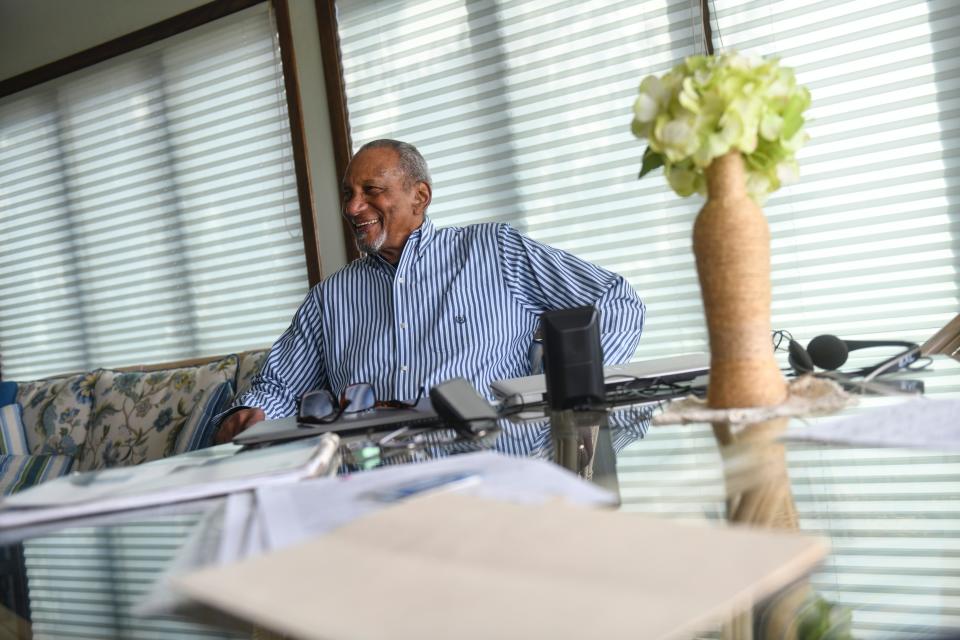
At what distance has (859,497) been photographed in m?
0.64

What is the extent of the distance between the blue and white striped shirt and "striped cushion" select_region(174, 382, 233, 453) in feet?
1.74

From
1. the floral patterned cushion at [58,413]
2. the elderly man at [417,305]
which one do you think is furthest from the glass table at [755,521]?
the floral patterned cushion at [58,413]

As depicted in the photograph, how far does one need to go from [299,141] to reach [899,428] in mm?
3214

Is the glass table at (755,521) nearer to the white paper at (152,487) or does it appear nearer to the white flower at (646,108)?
the white paper at (152,487)

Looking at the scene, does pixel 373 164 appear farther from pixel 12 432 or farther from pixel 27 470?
pixel 12 432

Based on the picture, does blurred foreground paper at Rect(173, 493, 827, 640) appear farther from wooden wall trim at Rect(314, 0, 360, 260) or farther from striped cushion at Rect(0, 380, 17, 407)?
striped cushion at Rect(0, 380, 17, 407)

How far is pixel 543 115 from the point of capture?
10.5 feet

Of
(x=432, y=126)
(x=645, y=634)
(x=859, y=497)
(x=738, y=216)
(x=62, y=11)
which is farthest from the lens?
(x=62, y=11)

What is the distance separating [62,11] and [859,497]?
462 centimetres

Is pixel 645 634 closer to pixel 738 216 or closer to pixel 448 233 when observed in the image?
pixel 738 216

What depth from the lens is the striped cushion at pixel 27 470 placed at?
2906mm

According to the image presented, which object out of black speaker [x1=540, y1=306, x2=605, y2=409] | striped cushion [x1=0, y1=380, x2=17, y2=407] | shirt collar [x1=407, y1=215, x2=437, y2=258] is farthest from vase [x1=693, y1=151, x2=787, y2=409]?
striped cushion [x1=0, y1=380, x2=17, y2=407]

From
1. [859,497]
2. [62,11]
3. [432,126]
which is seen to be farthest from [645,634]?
[62,11]

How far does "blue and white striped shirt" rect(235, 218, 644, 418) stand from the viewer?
2283 mm
